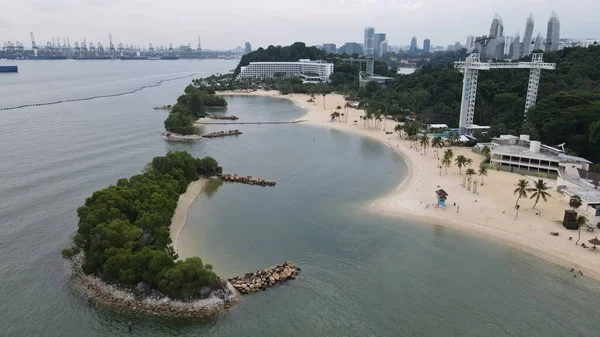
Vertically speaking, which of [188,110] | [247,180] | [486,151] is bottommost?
[247,180]

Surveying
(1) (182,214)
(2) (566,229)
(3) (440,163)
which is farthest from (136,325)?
(3) (440,163)

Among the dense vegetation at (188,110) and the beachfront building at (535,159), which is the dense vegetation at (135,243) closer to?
the dense vegetation at (188,110)

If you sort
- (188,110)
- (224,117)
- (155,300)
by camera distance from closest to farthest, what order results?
(155,300) → (188,110) → (224,117)

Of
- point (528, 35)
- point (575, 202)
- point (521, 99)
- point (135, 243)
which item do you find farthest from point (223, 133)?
point (528, 35)

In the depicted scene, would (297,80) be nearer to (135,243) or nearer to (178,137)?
(178,137)

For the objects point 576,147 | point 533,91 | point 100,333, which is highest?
point 533,91

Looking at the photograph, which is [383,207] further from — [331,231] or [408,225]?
[331,231]

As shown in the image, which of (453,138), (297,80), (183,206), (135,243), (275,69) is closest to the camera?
(135,243)
